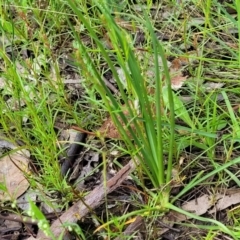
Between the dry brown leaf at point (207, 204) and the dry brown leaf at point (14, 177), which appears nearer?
the dry brown leaf at point (207, 204)

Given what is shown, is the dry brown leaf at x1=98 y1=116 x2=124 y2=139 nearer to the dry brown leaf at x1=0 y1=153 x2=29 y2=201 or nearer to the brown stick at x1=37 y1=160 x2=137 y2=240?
the brown stick at x1=37 y1=160 x2=137 y2=240

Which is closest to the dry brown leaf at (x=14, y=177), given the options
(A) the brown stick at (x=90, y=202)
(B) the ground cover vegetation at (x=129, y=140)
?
(B) the ground cover vegetation at (x=129, y=140)

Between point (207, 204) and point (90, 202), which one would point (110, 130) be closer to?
point (90, 202)

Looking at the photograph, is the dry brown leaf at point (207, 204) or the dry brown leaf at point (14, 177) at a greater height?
the dry brown leaf at point (14, 177)

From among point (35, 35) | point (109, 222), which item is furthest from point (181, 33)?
point (109, 222)

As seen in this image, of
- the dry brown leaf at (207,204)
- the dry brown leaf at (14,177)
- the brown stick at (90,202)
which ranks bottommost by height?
the dry brown leaf at (207,204)

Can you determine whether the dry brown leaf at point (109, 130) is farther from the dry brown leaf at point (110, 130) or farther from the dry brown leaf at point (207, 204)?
the dry brown leaf at point (207, 204)

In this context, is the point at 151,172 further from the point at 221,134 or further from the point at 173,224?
the point at 221,134

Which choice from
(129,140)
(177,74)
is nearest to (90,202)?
(129,140)
